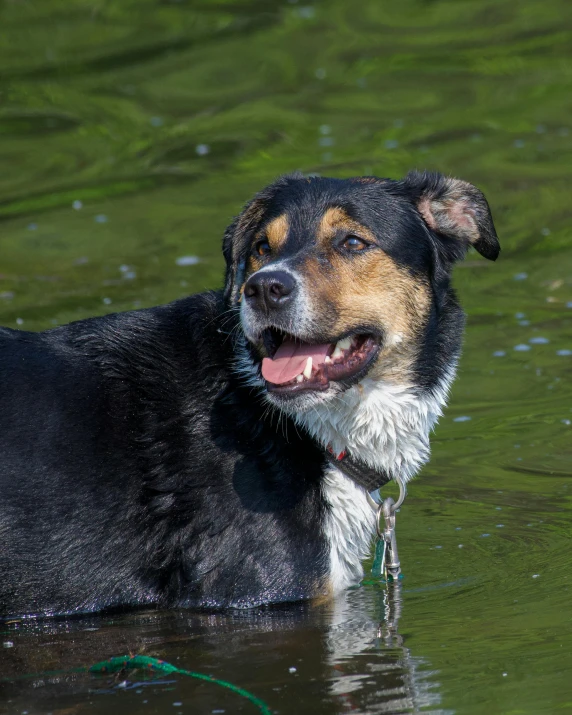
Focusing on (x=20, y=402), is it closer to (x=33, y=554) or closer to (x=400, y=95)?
(x=33, y=554)

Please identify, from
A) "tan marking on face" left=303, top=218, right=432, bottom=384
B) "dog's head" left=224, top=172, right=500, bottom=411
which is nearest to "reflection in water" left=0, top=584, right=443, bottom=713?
"dog's head" left=224, top=172, right=500, bottom=411

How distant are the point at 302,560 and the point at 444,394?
1.10 metres

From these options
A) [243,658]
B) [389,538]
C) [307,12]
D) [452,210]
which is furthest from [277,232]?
[307,12]

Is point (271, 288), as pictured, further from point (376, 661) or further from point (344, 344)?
point (376, 661)

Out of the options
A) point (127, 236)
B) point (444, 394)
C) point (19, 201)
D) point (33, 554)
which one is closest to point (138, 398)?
point (33, 554)

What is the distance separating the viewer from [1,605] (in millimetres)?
5680

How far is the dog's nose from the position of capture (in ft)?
17.7

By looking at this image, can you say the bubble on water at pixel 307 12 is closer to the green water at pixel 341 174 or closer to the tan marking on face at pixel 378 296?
the green water at pixel 341 174

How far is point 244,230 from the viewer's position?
6246mm

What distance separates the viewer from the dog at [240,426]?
18.5ft

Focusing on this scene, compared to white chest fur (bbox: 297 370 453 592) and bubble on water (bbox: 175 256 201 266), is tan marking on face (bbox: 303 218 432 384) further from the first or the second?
bubble on water (bbox: 175 256 201 266)

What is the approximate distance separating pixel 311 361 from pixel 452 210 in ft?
3.81

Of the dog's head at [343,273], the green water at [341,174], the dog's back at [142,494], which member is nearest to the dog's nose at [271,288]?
the dog's head at [343,273]

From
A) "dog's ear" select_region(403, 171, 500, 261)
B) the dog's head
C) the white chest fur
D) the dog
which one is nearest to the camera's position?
the dog's head
